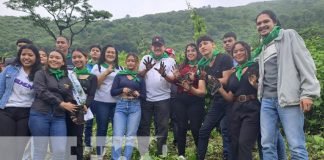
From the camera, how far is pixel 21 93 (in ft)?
14.3

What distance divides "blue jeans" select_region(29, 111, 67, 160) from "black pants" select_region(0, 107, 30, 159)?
11cm

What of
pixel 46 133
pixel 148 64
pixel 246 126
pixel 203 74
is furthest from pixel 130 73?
pixel 246 126

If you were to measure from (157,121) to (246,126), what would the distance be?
1.58 meters

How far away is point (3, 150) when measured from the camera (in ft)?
13.9

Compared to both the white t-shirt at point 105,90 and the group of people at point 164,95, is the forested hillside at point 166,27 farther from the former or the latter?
the group of people at point 164,95

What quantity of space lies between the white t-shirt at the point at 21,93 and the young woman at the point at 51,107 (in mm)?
97

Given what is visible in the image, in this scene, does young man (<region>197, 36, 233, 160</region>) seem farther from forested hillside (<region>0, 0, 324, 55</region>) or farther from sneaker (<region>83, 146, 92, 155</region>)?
forested hillside (<region>0, 0, 324, 55</region>)

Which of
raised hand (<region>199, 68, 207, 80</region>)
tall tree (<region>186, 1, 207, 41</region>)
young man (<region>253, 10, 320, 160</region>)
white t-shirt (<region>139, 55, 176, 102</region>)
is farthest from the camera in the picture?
tall tree (<region>186, 1, 207, 41</region>)

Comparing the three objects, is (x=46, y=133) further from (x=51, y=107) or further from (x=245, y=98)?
(x=245, y=98)

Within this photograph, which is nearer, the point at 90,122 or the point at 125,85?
the point at 125,85

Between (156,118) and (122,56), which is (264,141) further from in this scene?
(122,56)

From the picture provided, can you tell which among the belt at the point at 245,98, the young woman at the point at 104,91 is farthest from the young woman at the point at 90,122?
the belt at the point at 245,98

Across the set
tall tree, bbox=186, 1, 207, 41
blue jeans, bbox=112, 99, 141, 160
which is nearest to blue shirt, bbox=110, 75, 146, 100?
blue jeans, bbox=112, 99, 141, 160

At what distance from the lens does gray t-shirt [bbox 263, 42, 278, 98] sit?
12.5 feet
